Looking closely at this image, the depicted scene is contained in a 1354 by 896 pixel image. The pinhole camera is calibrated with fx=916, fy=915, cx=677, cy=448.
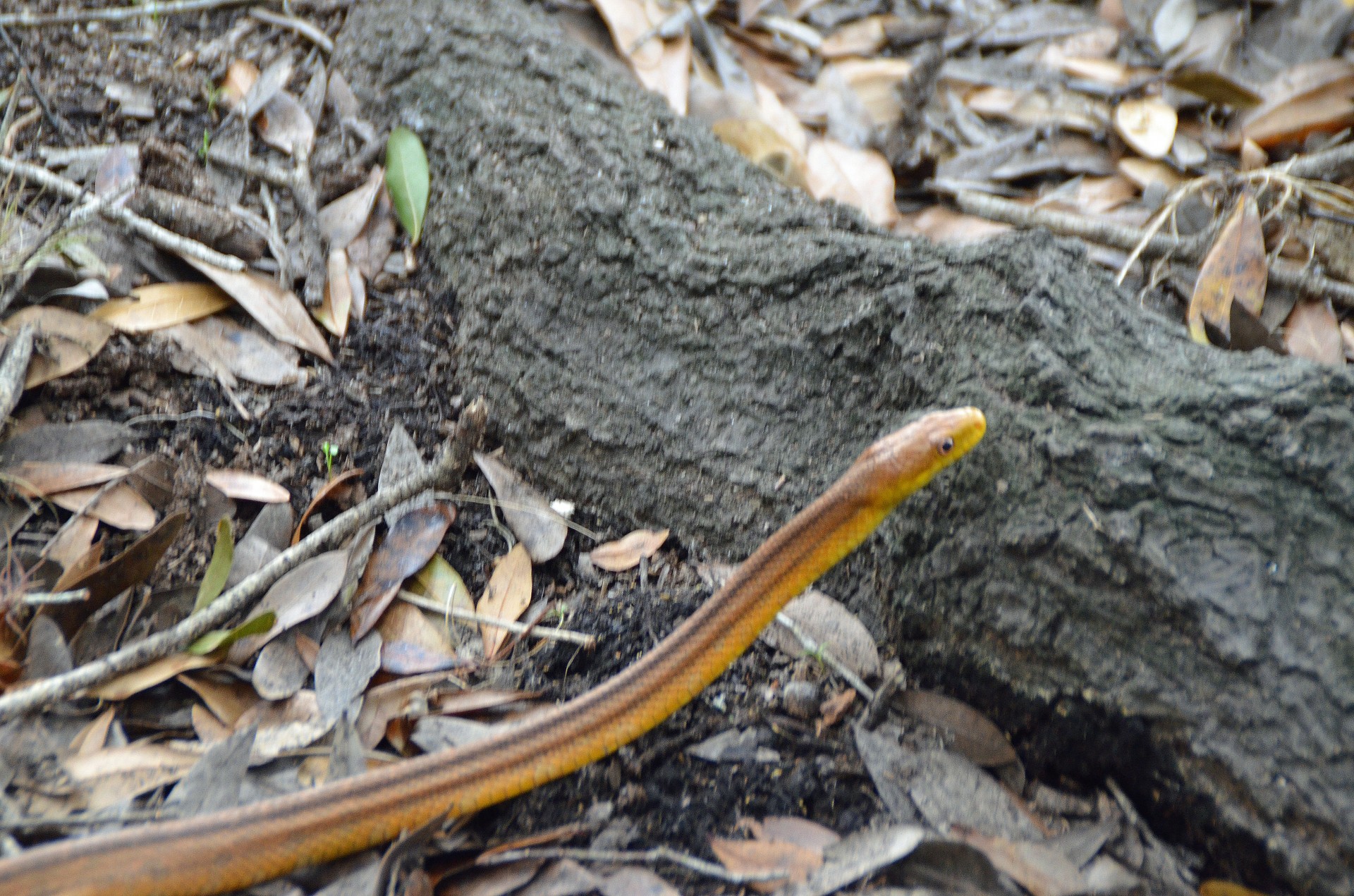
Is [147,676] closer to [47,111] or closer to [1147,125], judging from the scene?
[47,111]

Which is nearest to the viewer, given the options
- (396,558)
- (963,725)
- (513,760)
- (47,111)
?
(513,760)

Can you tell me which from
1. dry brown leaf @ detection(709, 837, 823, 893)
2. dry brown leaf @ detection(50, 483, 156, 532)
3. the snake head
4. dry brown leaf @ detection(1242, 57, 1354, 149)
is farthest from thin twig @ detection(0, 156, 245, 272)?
dry brown leaf @ detection(1242, 57, 1354, 149)

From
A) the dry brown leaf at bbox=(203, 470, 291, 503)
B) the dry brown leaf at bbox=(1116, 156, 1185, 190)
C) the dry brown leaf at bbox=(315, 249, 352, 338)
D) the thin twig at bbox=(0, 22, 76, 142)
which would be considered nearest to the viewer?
the dry brown leaf at bbox=(203, 470, 291, 503)

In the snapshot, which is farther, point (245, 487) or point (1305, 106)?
point (1305, 106)

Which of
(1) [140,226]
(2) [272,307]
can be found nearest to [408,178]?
(2) [272,307]

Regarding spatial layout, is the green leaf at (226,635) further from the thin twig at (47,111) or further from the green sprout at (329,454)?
the thin twig at (47,111)

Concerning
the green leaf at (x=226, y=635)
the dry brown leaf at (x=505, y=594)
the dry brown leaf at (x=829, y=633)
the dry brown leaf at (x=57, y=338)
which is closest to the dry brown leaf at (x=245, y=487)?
the green leaf at (x=226, y=635)

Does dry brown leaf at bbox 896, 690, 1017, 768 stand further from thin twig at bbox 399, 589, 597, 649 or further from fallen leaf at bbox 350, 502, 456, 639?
fallen leaf at bbox 350, 502, 456, 639

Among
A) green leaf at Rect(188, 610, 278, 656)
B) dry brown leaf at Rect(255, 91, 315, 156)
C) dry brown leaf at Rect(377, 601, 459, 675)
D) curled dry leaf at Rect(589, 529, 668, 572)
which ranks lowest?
dry brown leaf at Rect(377, 601, 459, 675)
